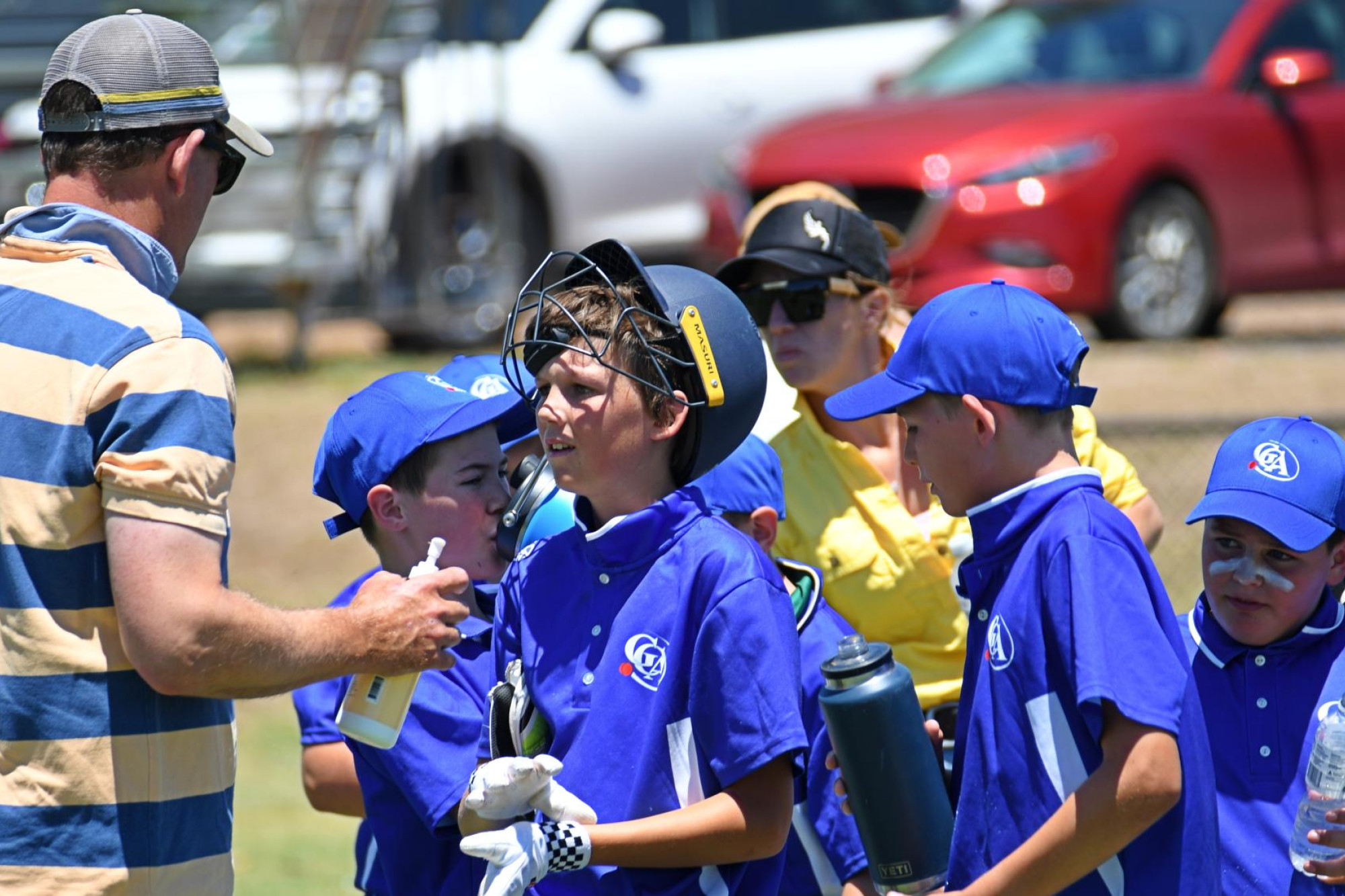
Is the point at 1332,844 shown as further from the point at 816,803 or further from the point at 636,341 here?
the point at 636,341

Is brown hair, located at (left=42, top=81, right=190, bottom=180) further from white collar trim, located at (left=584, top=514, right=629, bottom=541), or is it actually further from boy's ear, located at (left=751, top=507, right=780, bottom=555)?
boy's ear, located at (left=751, top=507, right=780, bottom=555)

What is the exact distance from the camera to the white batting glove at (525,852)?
259 centimetres

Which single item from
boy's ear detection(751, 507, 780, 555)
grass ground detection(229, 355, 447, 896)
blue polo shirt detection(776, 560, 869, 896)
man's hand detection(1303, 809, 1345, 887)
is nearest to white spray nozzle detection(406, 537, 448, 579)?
boy's ear detection(751, 507, 780, 555)

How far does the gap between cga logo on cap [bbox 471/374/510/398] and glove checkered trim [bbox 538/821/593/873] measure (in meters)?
1.12

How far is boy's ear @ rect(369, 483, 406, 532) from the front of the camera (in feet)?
10.9

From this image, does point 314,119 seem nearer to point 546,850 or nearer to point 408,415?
point 408,415

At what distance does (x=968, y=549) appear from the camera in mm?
3914

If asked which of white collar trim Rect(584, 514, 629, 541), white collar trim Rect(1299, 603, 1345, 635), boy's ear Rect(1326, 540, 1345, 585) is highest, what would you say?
white collar trim Rect(584, 514, 629, 541)

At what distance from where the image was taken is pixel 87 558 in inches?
107

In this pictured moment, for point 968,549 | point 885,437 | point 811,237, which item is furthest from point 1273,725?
point 811,237

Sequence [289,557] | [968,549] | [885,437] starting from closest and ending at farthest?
[968,549] < [885,437] < [289,557]

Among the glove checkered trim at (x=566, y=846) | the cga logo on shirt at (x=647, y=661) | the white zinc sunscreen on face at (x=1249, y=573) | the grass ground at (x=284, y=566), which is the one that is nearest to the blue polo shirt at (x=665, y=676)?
the cga logo on shirt at (x=647, y=661)

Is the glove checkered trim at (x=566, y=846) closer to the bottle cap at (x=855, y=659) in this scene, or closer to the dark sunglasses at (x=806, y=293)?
the bottle cap at (x=855, y=659)

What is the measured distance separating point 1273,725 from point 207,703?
1.86 meters
